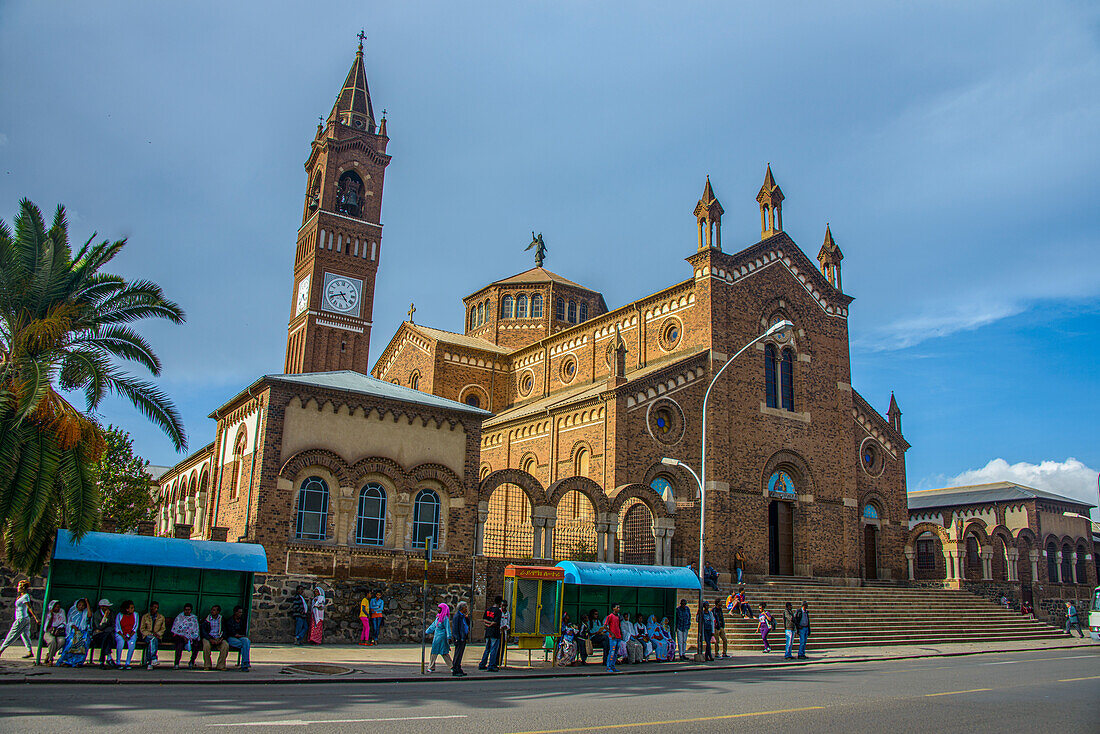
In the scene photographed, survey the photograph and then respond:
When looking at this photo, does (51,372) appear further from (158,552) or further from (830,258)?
(830,258)

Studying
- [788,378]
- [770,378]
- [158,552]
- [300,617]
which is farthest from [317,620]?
[788,378]

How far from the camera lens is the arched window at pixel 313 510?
967 inches

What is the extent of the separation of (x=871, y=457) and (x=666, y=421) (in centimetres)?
1324

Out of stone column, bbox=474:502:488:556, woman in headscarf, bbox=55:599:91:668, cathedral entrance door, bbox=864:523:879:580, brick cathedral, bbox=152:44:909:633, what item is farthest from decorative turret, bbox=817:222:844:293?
woman in headscarf, bbox=55:599:91:668

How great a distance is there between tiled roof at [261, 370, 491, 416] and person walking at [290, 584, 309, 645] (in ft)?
20.2

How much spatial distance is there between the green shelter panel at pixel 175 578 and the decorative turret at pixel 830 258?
107ft

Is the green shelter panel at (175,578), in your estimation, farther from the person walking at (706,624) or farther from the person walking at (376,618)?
the person walking at (706,624)

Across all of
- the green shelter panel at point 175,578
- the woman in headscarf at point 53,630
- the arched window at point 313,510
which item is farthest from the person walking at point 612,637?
the woman in headscarf at point 53,630

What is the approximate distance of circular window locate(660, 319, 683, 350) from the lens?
3784 cm

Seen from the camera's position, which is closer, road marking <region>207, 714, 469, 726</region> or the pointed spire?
road marking <region>207, 714, 469, 726</region>

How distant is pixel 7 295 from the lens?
16.4m

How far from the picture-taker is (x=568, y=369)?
43.8 meters

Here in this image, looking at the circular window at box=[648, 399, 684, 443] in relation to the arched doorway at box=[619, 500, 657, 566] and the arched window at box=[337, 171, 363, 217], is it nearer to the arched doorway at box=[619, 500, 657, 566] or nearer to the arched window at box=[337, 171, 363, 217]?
the arched doorway at box=[619, 500, 657, 566]

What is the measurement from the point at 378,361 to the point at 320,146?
13616 millimetres
